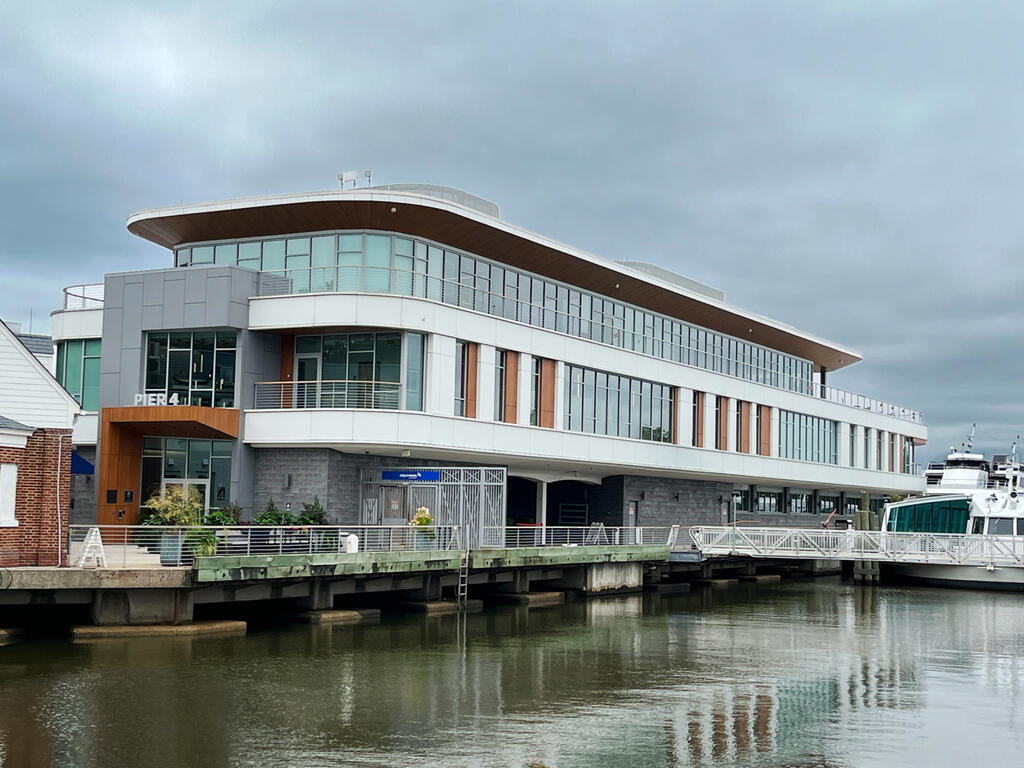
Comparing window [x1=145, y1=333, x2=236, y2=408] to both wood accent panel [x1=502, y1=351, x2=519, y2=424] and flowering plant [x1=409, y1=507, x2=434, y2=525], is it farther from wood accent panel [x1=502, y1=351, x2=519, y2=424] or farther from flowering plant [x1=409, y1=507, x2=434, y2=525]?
wood accent panel [x1=502, y1=351, x2=519, y2=424]

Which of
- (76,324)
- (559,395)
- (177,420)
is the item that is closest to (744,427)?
(559,395)

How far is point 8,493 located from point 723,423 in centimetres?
3915

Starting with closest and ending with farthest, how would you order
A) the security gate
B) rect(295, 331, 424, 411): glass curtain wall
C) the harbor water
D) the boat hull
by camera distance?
the harbor water
the security gate
rect(295, 331, 424, 411): glass curtain wall
the boat hull

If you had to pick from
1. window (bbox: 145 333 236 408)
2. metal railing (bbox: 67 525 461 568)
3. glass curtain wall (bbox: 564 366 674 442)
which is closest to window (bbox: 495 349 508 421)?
glass curtain wall (bbox: 564 366 674 442)

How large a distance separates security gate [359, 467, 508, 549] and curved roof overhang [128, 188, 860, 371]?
8.67 m

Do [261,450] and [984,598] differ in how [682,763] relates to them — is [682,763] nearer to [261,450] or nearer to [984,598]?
[261,450]

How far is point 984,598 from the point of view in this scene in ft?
144

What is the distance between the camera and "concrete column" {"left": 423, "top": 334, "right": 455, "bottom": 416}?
38312mm

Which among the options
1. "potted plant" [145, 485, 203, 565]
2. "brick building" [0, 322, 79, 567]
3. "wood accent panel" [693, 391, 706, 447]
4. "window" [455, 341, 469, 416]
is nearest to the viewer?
"brick building" [0, 322, 79, 567]

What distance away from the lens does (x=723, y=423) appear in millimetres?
57781

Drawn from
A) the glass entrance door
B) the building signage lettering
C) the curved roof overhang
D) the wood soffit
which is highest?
the curved roof overhang

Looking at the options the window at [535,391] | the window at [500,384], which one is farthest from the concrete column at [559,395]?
the window at [500,384]

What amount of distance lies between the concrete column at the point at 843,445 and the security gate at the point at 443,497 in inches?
1490

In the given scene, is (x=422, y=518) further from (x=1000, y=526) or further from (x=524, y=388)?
(x=1000, y=526)
